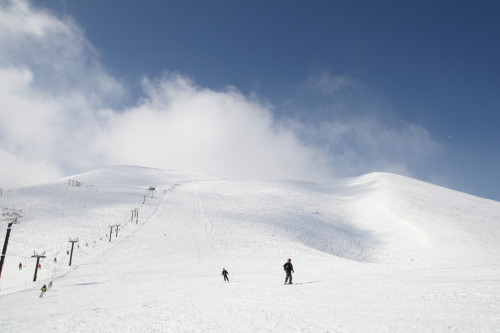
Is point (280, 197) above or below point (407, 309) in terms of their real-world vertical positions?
Answer: above

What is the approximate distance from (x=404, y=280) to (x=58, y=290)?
2241 cm

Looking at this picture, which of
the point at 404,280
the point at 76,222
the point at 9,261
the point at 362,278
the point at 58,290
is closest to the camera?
the point at 404,280

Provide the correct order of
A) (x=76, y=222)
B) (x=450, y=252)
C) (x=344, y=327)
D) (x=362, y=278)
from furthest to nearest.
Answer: (x=76, y=222) < (x=450, y=252) < (x=362, y=278) < (x=344, y=327)

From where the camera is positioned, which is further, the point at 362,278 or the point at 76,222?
the point at 76,222

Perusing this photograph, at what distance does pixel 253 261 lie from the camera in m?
33.5

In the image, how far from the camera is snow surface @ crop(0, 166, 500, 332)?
11672 millimetres

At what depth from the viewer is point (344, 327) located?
9.90 m

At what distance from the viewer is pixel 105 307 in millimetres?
15203

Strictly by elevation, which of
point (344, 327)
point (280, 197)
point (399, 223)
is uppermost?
point (280, 197)

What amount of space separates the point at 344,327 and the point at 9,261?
3990 cm

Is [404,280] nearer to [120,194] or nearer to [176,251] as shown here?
[176,251]

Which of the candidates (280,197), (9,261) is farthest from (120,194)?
(9,261)

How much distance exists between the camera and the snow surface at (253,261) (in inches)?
460

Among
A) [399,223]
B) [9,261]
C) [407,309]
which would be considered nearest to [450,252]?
[399,223]
